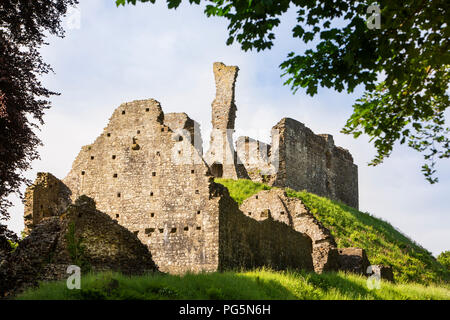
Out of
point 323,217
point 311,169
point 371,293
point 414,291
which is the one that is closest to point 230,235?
point 371,293

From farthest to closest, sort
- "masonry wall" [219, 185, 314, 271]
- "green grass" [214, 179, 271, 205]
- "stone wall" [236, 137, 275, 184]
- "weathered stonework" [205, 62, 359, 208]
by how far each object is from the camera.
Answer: "stone wall" [236, 137, 275, 184]
"weathered stonework" [205, 62, 359, 208]
"green grass" [214, 179, 271, 205]
"masonry wall" [219, 185, 314, 271]

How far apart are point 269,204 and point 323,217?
24.0ft

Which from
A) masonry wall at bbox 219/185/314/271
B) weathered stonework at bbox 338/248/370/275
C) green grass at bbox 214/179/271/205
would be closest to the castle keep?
masonry wall at bbox 219/185/314/271

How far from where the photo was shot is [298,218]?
78.5 feet

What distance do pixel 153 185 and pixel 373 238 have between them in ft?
47.0

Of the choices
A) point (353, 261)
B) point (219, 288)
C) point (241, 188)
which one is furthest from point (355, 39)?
point (241, 188)

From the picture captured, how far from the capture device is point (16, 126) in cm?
1345

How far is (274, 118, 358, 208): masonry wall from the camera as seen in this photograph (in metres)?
38.8

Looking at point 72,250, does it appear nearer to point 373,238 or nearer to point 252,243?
point 252,243

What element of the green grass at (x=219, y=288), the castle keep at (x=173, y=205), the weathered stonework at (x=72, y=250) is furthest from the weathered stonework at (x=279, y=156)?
the weathered stonework at (x=72, y=250)

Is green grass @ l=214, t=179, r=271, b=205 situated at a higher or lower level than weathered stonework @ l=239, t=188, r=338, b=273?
higher

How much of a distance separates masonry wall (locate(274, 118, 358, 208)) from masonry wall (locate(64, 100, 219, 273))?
55.5 feet

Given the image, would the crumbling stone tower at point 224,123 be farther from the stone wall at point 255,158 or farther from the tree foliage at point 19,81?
the tree foliage at point 19,81

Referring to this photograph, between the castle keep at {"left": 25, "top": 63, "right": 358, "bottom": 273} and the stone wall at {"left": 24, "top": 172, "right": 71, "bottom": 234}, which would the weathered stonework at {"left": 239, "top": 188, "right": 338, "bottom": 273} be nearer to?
the castle keep at {"left": 25, "top": 63, "right": 358, "bottom": 273}
